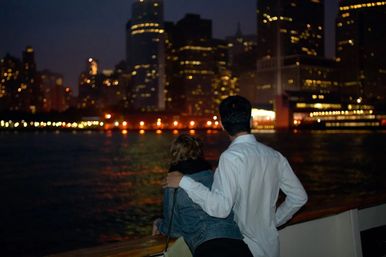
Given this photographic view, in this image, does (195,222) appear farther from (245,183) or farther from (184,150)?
(184,150)

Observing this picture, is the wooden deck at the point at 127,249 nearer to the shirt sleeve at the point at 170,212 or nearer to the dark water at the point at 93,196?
the shirt sleeve at the point at 170,212

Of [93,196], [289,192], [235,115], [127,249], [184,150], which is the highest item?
[235,115]

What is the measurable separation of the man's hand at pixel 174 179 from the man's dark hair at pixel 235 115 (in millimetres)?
442

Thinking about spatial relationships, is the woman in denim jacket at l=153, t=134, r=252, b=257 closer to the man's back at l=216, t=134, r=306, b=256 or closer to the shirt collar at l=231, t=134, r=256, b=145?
the man's back at l=216, t=134, r=306, b=256

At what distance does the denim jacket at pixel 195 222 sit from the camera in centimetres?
296

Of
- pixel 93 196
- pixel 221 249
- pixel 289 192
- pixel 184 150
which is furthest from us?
pixel 93 196

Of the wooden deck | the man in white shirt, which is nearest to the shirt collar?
the man in white shirt

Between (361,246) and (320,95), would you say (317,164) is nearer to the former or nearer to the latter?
(361,246)

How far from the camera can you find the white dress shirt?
9.50ft

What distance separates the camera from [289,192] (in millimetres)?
3361

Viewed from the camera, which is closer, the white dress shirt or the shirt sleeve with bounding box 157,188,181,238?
the white dress shirt

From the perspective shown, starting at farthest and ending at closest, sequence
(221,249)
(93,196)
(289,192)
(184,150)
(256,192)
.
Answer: (93,196) < (289,192) < (184,150) < (256,192) < (221,249)

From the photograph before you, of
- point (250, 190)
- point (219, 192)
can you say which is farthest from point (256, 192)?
point (219, 192)

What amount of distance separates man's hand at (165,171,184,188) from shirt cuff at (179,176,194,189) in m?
0.05
